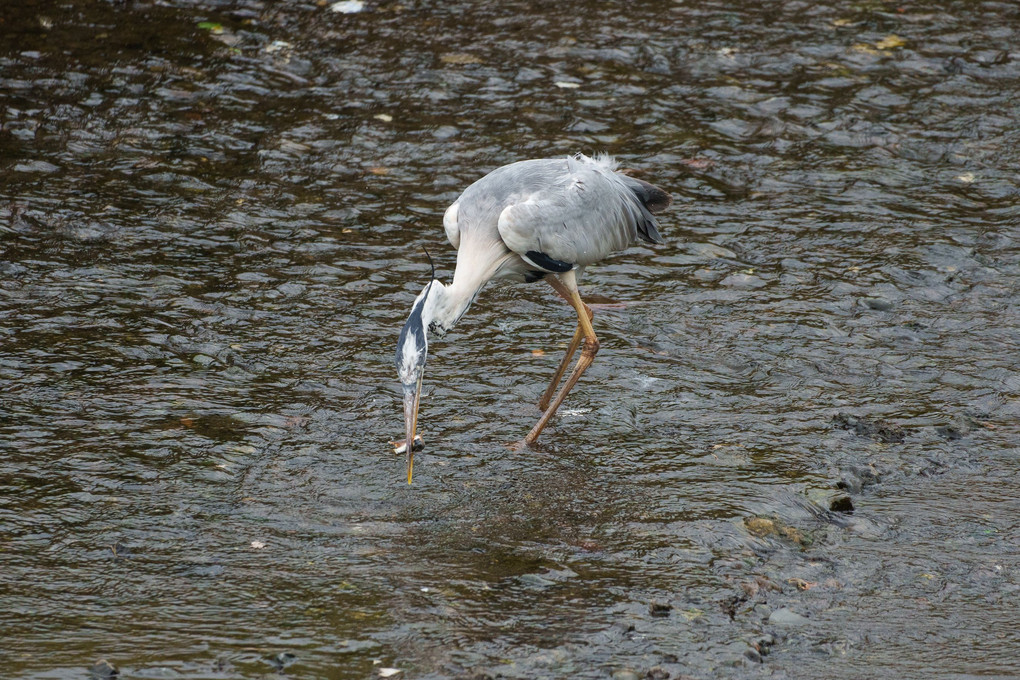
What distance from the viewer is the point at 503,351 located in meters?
7.54

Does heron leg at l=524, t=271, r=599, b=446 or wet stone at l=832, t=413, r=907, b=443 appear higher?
heron leg at l=524, t=271, r=599, b=446

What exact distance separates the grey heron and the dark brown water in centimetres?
60

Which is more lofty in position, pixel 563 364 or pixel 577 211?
pixel 577 211

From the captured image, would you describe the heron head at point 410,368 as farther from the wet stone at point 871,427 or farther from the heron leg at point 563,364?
the wet stone at point 871,427

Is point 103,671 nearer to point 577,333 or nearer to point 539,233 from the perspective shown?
point 539,233

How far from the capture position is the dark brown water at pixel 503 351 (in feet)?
16.0

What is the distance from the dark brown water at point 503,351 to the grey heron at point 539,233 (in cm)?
60

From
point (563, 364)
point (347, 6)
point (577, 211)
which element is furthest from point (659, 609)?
point (347, 6)

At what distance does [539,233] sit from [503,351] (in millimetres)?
1209

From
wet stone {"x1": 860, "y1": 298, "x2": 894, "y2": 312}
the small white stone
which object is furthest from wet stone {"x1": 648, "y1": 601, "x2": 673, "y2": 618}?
the small white stone

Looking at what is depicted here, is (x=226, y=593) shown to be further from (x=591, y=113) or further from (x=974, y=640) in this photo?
(x=591, y=113)

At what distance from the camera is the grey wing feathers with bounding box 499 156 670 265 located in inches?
258

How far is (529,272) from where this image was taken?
6.99 metres

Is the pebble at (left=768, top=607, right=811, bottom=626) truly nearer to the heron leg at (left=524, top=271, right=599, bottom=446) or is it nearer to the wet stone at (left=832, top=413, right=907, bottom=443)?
the wet stone at (left=832, top=413, right=907, bottom=443)
